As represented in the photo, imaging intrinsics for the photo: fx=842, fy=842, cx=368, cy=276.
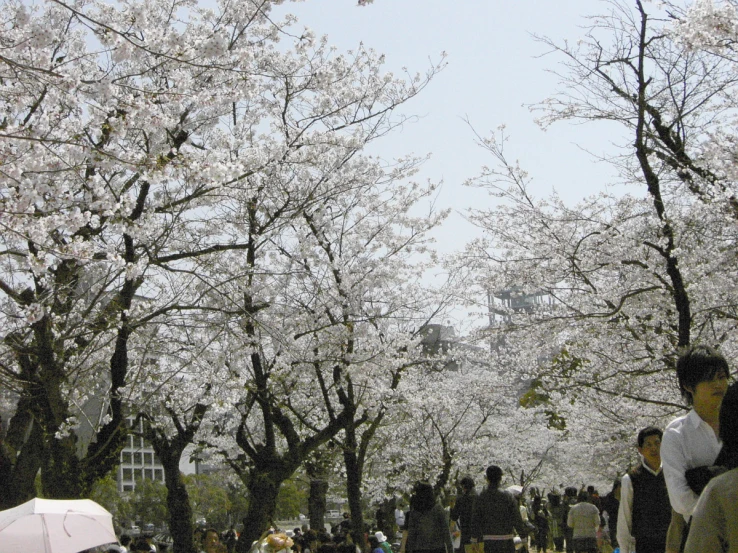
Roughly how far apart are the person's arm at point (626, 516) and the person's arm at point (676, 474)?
59.8 inches

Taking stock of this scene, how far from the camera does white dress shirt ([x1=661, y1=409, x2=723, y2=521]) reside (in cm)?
315

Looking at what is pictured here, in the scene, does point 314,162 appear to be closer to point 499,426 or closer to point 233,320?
point 233,320

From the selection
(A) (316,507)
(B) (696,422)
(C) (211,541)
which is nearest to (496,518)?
(C) (211,541)

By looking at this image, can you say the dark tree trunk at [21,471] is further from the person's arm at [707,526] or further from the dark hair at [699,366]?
the person's arm at [707,526]

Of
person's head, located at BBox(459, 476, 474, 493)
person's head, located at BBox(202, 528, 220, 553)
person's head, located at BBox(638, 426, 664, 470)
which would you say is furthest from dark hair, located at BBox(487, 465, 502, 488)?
person's head, located at BBox(202, 528, 220, 553)

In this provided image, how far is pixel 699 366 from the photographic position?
10.8 feet

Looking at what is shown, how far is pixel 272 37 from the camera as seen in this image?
9.48 m

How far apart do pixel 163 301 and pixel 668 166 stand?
6.43m

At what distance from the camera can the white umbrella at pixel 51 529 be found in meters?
5.94

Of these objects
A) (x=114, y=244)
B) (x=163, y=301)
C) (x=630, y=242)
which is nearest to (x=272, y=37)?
(x=114, y=244)

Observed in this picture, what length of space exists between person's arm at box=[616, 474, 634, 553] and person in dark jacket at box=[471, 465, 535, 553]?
2773mm

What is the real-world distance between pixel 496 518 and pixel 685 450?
462cm

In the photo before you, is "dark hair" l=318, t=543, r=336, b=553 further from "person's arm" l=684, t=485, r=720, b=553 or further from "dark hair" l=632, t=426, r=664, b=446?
"person's arm" l=684, t=485, r=720, b=553

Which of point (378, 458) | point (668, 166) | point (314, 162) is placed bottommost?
point (378, 458)
